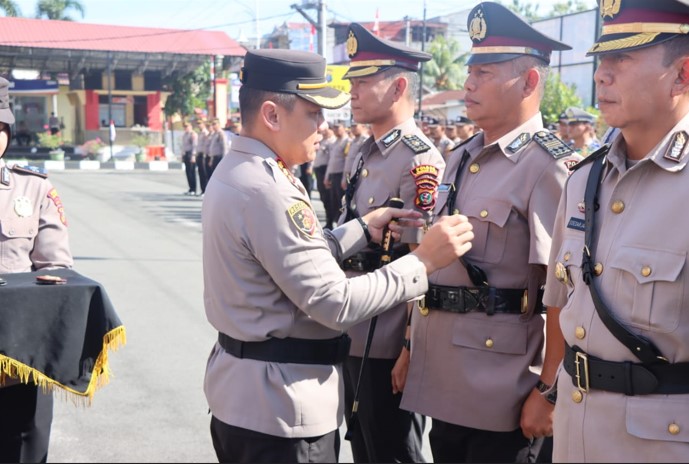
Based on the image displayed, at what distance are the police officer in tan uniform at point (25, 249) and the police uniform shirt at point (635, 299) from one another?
84.6 inches

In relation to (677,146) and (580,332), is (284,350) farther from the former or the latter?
(677,146)

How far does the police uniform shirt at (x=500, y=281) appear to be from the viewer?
110 inches

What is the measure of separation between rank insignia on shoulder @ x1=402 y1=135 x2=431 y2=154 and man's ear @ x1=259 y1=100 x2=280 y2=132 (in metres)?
1.18

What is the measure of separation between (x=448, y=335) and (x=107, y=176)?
26153 millimetres

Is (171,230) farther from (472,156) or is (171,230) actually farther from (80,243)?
(472,156)

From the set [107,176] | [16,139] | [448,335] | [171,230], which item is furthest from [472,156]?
[16,139]

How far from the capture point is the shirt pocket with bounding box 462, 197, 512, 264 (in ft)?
9.23

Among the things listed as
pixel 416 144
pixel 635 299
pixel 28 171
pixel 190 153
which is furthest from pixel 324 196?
pixel 635 299

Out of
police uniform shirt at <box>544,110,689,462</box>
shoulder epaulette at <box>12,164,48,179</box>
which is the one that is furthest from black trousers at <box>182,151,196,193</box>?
police uniform shirt at <box>544,110,689,462</box>

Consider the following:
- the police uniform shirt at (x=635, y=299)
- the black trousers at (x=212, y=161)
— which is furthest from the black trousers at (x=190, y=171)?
the police uniform shirt at (x=635, y=299)

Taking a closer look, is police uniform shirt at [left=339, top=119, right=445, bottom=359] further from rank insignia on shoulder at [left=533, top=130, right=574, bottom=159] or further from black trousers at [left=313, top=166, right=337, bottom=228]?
black trousers at [left=313, top=166, right=337, bottom=228]

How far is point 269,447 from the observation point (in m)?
2.42

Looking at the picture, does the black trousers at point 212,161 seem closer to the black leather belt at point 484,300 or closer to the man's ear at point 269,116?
the black leather belt at point 484,300

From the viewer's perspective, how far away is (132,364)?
5684mm
